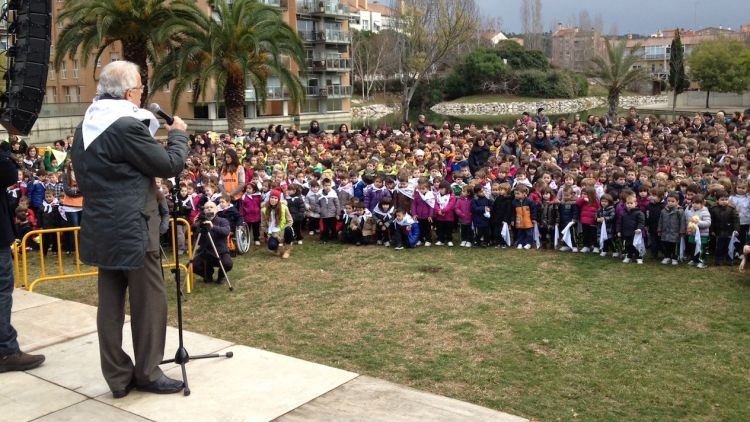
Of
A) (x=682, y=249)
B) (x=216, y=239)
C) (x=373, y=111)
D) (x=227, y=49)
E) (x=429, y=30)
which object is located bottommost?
(x=682, y=249)

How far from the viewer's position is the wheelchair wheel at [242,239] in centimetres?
1116

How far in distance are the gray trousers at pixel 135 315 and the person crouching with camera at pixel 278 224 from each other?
639 cm

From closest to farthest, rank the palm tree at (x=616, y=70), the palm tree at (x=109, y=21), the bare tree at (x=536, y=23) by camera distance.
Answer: the palm tree at (x=109, y=21) < the palm tree at (x=616, y=70) < the bare tree at (x=536, y=23)

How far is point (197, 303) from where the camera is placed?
813 cm

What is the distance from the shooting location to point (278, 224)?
444 inches

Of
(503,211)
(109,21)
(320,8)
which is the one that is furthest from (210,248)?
(320,8)

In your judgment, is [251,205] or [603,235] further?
[251,205]

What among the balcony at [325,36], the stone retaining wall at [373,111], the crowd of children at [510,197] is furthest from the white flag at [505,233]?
the stone retaining wall at [373,111]

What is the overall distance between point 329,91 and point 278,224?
143ft

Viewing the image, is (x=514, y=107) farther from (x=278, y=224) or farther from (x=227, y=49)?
(x=278, y=224)

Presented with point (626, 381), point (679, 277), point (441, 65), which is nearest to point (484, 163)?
point (679, 277)

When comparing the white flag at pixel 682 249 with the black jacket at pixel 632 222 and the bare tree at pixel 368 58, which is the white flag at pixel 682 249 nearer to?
the black jacket at pixel 632 222

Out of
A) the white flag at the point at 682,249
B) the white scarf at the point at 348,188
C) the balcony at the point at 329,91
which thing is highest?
the balcony at the point at 329,91

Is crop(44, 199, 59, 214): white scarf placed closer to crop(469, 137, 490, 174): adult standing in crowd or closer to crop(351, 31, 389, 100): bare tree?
crop(469, 137, 490, 174): adult standing in crowd
